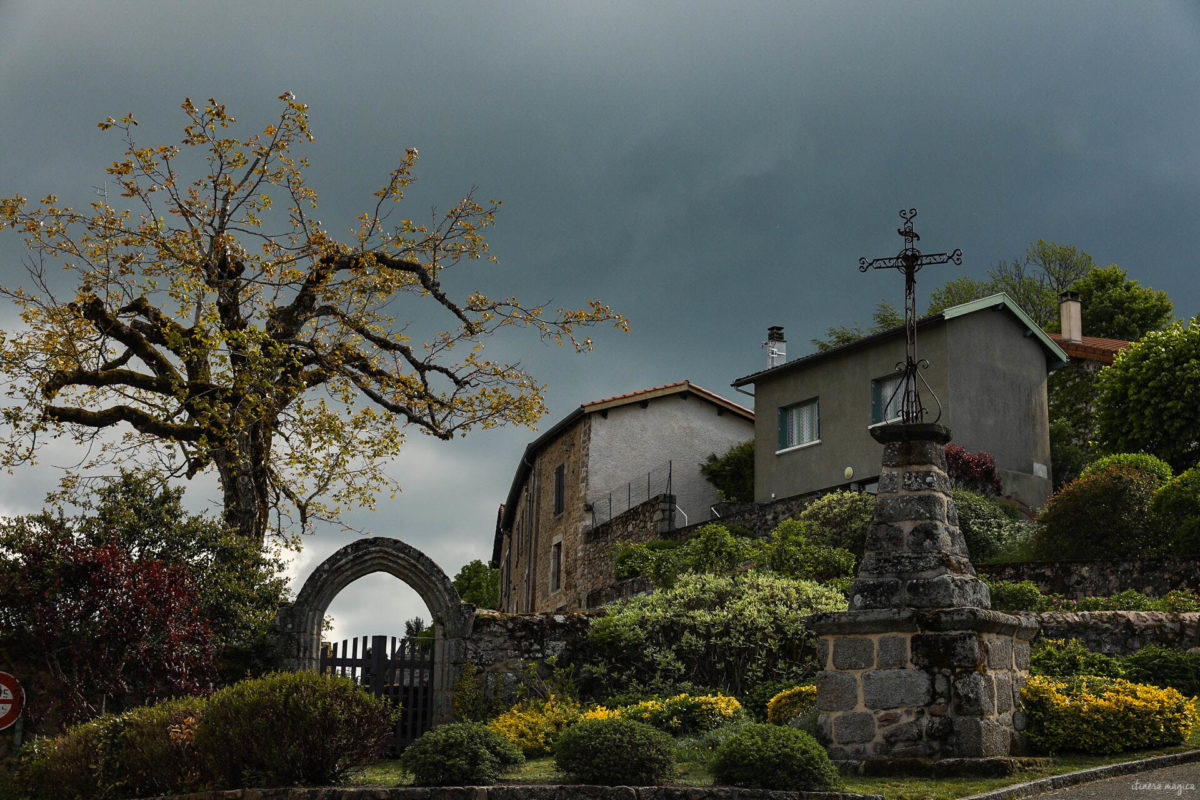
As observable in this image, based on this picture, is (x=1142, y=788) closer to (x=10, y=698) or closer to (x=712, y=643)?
(x=712, y=643)

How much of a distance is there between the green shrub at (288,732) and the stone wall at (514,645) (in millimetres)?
4307

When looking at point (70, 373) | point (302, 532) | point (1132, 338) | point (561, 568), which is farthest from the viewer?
point (1132, 338)

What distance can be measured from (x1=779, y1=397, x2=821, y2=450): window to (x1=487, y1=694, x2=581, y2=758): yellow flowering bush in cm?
1543

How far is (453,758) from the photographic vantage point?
38.0 ft

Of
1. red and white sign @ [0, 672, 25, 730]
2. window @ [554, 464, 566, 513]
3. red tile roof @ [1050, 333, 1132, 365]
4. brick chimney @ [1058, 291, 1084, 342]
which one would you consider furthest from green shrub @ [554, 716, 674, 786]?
brick chimney @ [1058, 291, 1084, 342]

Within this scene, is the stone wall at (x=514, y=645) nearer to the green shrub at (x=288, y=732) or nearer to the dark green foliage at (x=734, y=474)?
the green shrub at (x=288, y=732)

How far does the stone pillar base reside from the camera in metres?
10.8

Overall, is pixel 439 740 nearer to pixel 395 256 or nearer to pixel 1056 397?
pixel 395 256

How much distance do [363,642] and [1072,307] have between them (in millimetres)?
24975

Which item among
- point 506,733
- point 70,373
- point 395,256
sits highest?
point 395,256

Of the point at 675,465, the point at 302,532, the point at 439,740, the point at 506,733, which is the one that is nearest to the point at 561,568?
the point at 675,465

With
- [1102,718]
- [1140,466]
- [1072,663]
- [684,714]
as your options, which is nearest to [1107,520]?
[1140,466]

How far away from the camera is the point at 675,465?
33656 millimetres

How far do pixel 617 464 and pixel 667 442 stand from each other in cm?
180
